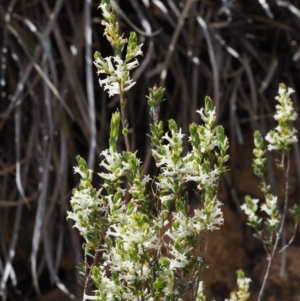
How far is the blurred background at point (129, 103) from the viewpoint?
7.18 ft

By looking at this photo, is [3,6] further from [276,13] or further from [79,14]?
[276,13]

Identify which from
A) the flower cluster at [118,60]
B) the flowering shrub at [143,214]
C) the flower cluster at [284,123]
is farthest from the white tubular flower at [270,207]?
the flower cluster at [118,60]

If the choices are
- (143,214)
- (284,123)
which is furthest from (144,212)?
(284,123)

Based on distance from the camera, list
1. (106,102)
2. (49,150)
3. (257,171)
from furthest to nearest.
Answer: (106,102)
(49,150)
(257,171)

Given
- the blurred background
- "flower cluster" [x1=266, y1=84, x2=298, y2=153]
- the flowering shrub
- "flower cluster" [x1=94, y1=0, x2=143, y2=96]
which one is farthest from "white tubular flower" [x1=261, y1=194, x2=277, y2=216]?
the blurred background

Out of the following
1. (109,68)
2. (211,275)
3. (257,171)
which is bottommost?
(211,275)

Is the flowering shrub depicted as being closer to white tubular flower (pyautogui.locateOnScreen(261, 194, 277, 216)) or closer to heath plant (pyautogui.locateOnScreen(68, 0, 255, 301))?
heath plant (pyautogui.locateOnScreen(68, 0, 255, 301))

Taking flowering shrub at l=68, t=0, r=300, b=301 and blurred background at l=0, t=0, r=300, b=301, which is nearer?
flowering shrub at l=68, t=0, r=300, b=301

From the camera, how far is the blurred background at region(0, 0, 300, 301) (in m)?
2.19

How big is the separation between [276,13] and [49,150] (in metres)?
0.89

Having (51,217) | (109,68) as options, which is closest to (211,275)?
(51,217)

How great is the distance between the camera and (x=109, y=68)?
1.03m

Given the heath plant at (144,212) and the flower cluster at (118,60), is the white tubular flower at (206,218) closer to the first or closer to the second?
the heath plant at (144,212)

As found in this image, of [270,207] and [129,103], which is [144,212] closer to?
[270,207]
